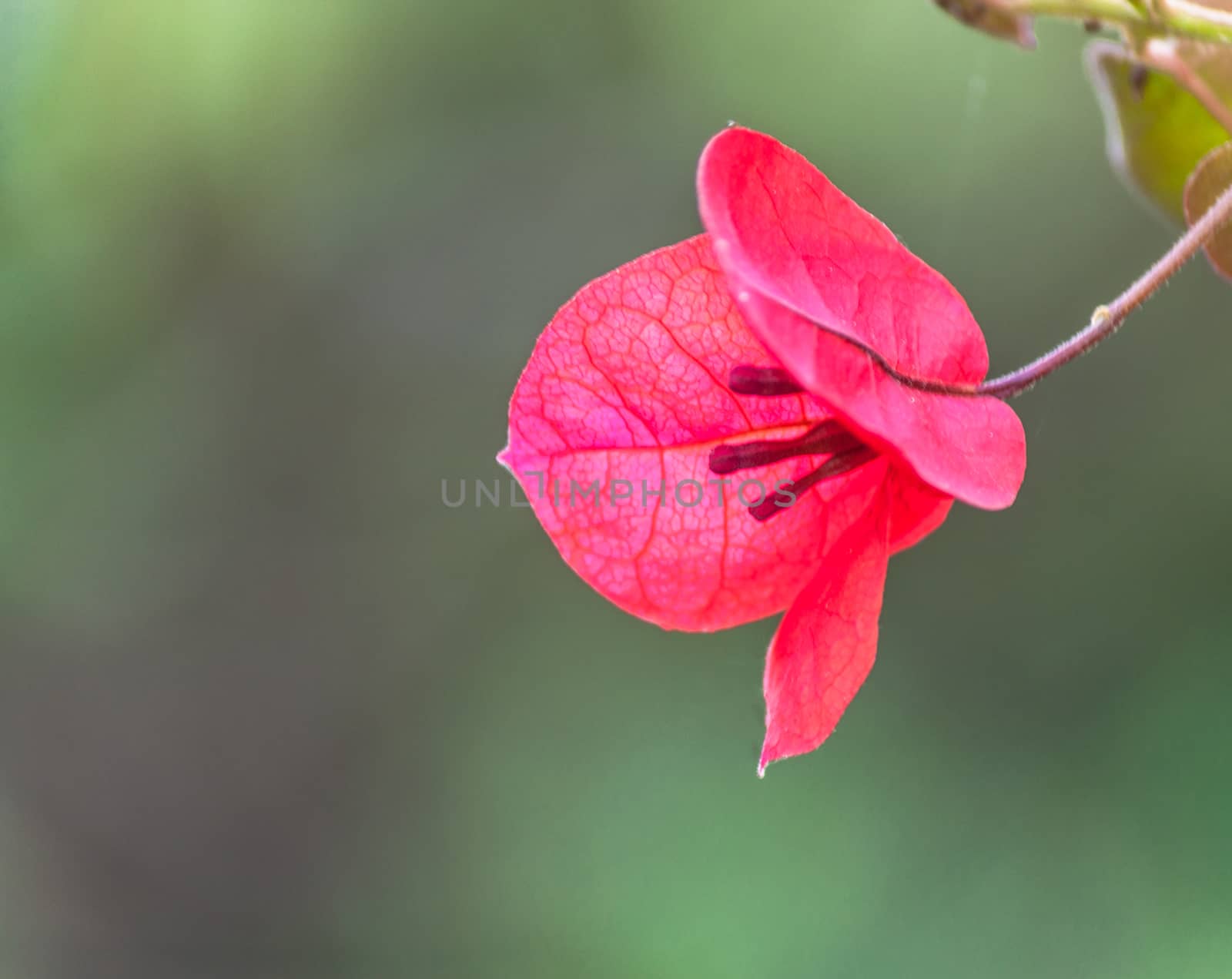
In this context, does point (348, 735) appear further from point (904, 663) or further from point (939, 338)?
point (939, 338)

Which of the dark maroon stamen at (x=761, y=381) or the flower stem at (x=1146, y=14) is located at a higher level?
the flower stem at (x=1146, y=14)

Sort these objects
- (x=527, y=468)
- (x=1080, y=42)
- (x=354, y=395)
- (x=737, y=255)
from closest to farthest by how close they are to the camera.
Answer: (x=737, y=255) → (x=527, y=468) → (x=1080, y=42) → (x=354, y=395)

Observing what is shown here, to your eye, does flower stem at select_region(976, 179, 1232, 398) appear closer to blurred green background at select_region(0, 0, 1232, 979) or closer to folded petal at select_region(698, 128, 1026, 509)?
folded petal at select_region(698, 128, 1026, 509)

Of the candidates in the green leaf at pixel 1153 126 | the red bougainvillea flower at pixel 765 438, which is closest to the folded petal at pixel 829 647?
the red bougainvillea flower at pixel 765 438

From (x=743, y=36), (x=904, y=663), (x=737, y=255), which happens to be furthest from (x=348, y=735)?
(x=737, y=255)

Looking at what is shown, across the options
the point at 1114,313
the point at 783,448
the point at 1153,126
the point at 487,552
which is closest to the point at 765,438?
the point at 783,448

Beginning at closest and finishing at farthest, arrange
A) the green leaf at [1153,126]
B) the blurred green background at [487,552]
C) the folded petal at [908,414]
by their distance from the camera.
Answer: the folded petal at [908,414], the green leaf at [1153,126], the blurred green background at [487,552]

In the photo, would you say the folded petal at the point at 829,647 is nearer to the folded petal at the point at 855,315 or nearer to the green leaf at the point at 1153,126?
the folded petal at the point at 855,315
